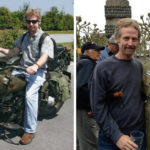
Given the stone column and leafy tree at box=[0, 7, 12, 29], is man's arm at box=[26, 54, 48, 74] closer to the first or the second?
leafy tree at box=[0, 7, 12, 29]

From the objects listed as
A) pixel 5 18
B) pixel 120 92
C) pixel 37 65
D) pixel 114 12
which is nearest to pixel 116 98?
pixel 120 92

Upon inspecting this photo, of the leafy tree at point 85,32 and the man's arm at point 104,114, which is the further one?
the leafy tree at point 85,32

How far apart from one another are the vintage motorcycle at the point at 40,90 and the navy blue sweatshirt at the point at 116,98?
777mm

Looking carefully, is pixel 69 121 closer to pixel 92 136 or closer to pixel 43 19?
pixel 92 136

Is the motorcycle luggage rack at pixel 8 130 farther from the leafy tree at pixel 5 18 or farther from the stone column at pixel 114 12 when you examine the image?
the stone column at pixel 114 12

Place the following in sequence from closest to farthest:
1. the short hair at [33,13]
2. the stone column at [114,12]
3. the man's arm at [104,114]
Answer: the man's arm at [104,114] < the short hair at [33,13] < the stone column at [114,12]

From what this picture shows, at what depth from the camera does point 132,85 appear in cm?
146

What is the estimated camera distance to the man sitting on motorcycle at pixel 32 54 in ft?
6.91

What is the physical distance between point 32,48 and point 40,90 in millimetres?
397

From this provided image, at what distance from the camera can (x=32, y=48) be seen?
212 centimetres

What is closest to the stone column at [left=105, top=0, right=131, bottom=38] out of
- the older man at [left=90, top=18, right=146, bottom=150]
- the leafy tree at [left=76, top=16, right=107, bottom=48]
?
the leafy tree at [left=76, top=16, right=107, bottom=48]

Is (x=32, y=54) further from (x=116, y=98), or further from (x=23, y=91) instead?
(x=116, y=98)

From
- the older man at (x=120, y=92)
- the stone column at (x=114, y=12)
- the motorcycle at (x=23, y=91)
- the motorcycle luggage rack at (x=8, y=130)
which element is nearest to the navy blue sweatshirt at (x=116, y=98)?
the older man at (x=120, y=92)

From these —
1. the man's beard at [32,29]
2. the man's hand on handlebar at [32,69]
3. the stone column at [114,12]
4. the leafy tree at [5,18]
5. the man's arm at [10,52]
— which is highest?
the stone column at [114,12]
